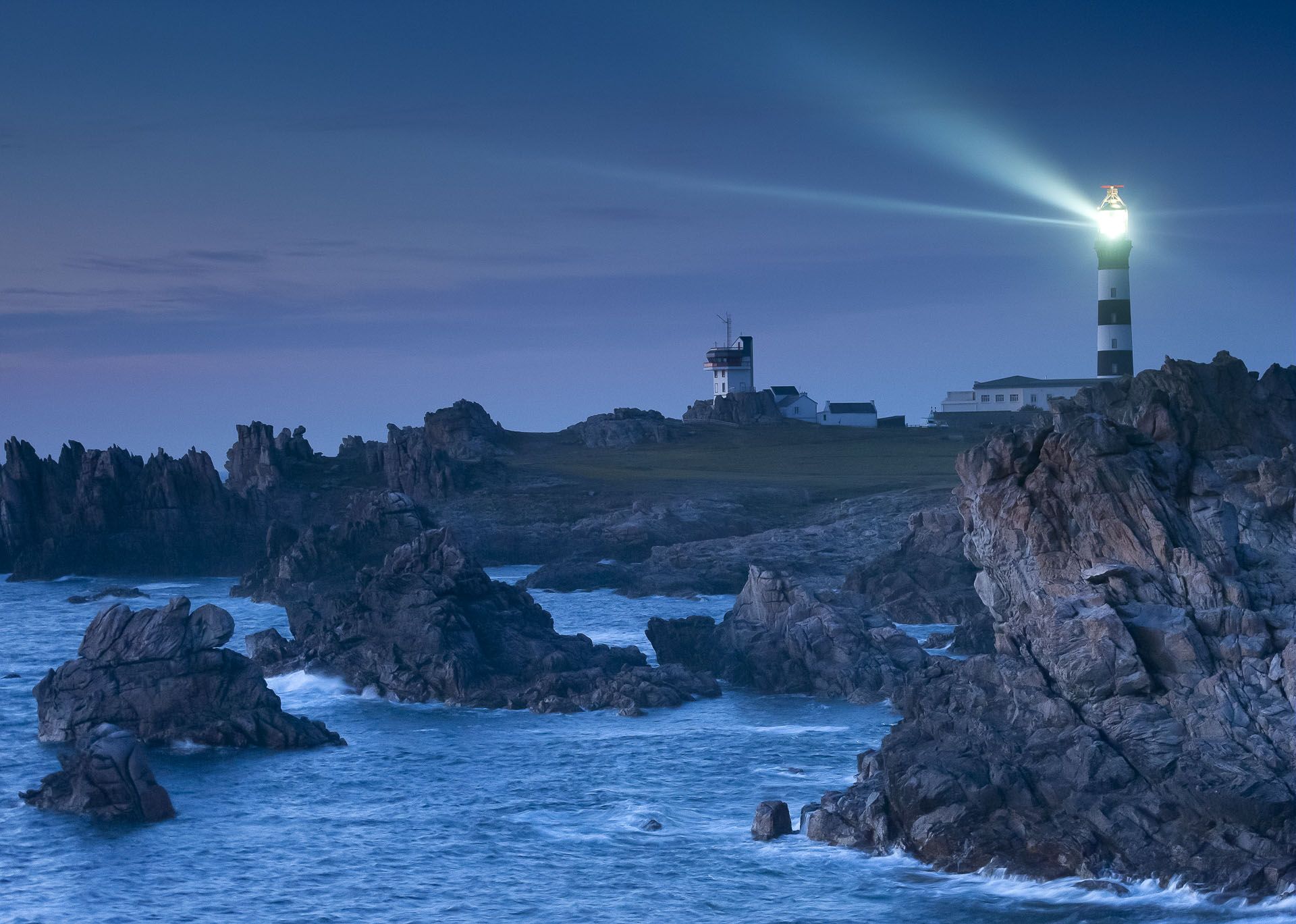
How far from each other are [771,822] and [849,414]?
146m

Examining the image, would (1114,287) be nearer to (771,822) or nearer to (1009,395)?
(1009,395)

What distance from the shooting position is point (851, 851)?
35.8m

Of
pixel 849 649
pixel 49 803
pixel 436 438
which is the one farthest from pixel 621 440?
pixel 49 803

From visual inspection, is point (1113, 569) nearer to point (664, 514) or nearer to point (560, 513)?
point (664, 514)

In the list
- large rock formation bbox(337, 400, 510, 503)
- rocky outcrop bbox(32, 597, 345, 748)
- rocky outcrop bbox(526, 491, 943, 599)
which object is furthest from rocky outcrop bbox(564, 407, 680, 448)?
rocky outcrop bbox(32, 597, 345, 748)

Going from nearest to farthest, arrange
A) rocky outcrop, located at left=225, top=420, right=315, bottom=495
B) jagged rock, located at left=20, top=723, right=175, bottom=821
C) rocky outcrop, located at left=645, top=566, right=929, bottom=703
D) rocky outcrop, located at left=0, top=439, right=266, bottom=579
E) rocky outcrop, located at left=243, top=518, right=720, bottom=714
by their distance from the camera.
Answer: jagged rock, located at left=20, top=723, right=175, bottom=821
rocky outcrop, located at left=645, top=566, right=929, bottom=703
rocky outcrop, located at left=243, top=518, right=720, bottom=714
rocky outcrop, located at left=0, top=439, right=266, bottom=579
rocky outcrop, located at left=225, top=420, right=315, bottom=495

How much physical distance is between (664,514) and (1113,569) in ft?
265

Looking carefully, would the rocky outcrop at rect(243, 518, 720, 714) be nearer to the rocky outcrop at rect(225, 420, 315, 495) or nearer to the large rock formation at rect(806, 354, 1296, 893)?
the large rock formation at rect(806, 354, 1296, 893)

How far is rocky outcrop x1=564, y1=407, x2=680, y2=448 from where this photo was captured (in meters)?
169

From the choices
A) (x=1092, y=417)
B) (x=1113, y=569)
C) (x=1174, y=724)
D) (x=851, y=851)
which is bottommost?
(x=851, y=851)

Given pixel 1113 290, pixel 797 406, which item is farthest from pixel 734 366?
pixel 1113 290

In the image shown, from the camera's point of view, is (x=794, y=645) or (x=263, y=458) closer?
(x=794, y=645)

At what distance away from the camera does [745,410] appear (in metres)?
178

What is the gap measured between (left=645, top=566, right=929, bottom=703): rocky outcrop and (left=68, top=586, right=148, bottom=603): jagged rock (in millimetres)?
44869
